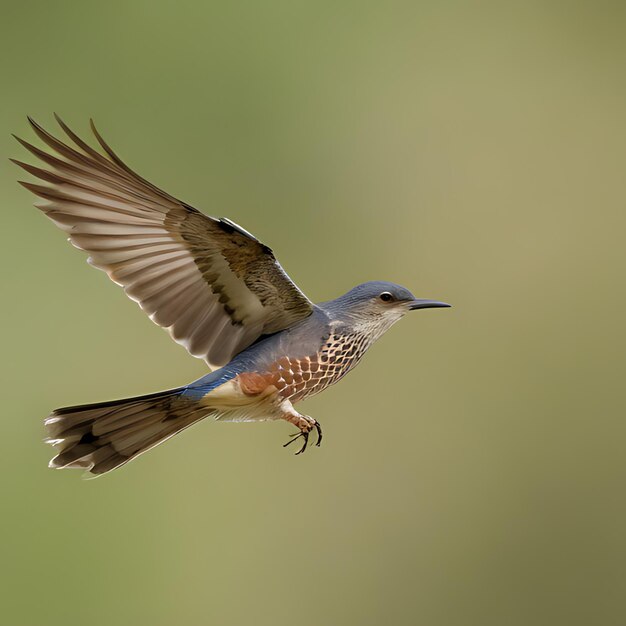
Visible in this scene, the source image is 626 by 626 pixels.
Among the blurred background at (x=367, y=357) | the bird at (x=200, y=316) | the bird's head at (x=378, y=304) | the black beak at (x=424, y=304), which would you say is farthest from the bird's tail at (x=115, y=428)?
the blurred background at (x=367, y=357)

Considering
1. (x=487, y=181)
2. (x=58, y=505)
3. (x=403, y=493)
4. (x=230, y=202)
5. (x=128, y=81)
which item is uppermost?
(x=128, y=81)

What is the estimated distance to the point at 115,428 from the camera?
14.0ft

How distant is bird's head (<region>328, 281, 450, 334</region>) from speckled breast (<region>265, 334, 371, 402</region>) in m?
0.16

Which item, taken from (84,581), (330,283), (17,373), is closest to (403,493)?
(330,283)

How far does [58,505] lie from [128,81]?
4478mm

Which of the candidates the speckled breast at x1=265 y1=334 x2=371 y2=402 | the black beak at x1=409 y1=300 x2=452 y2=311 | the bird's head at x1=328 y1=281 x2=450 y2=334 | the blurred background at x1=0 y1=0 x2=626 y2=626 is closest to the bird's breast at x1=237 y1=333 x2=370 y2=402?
the speckled breast at x1=265 y1=334 x2=371 y2=402

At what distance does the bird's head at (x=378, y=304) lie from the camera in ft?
14.5

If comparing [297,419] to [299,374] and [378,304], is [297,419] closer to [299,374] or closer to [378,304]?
[299,374]

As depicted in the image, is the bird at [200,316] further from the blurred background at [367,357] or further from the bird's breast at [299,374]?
the blurred background at [367,357]

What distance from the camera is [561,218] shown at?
1112 cm

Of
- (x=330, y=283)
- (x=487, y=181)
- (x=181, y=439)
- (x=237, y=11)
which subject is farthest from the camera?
(x=237, y=11)

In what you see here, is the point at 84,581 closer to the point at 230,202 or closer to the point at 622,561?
the point at 230,202

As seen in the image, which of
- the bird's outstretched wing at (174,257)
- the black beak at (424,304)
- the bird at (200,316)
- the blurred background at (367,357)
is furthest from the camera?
the blurred background at (367,357)

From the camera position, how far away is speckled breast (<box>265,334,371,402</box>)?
4.20 m
